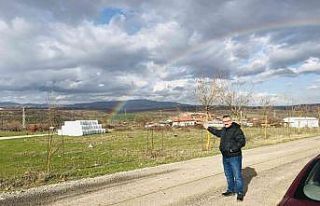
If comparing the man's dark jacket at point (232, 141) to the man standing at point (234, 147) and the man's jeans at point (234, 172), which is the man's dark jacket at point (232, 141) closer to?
the man standing at point (234, 147)

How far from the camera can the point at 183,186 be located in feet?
39.6

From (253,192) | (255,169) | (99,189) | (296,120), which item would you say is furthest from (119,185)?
(296,120)

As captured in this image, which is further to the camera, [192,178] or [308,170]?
[192,178]

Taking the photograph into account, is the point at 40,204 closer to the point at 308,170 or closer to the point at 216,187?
the point at 216,187

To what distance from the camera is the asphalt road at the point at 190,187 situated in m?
10.1

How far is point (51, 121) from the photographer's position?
16.6 meters

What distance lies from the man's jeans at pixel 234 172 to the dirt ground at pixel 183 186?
0.32m

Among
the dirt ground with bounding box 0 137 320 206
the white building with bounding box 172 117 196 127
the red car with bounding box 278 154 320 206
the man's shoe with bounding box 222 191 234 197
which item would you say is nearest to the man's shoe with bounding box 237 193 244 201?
the dirt ground with bounding box 0 137 320 206

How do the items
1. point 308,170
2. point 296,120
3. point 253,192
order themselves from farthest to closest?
point 296,120 → point 253,192 → point 308,170

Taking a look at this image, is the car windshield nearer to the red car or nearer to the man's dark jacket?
the red car

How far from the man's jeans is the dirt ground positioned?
0.32 metres

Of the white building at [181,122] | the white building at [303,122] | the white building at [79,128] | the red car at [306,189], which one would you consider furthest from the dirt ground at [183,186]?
the white building at [303,122]

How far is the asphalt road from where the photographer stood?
10.1 meters

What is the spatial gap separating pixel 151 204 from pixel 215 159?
967 centimetres
